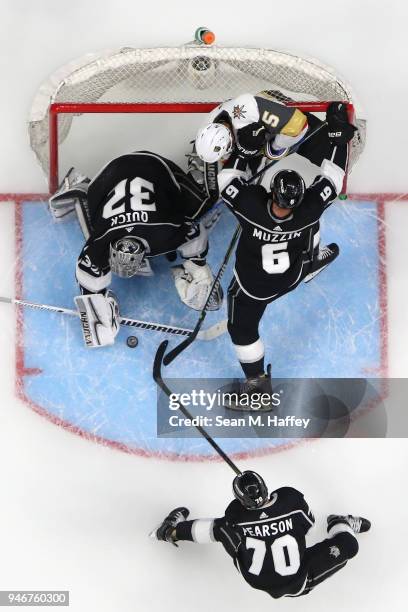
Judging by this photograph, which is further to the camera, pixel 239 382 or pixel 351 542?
pixel 239 382

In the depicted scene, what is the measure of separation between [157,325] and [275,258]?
90 cm

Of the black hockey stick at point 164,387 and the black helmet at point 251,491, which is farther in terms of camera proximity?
the black hockey stick at point 164,387

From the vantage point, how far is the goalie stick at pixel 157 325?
495cm

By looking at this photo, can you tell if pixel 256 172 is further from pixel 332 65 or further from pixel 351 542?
pixel 351 542

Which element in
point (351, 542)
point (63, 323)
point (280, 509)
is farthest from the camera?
point (63, 323)

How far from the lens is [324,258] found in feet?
16.1

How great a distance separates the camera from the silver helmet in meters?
4.46

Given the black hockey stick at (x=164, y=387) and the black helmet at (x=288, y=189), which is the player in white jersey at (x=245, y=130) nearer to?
the black helmet at (x=288, y=189)

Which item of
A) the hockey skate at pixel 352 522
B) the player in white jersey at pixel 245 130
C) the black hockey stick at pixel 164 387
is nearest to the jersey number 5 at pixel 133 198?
the player in white jersey at pixel 245 130

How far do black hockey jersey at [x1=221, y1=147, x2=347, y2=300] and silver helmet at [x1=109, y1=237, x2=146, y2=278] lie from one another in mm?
457

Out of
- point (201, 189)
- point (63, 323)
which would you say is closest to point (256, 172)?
point (201, 189)

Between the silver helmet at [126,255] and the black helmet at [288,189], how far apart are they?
29.0 inches

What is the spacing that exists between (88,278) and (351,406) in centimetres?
150

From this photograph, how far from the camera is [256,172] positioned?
4.68 m
